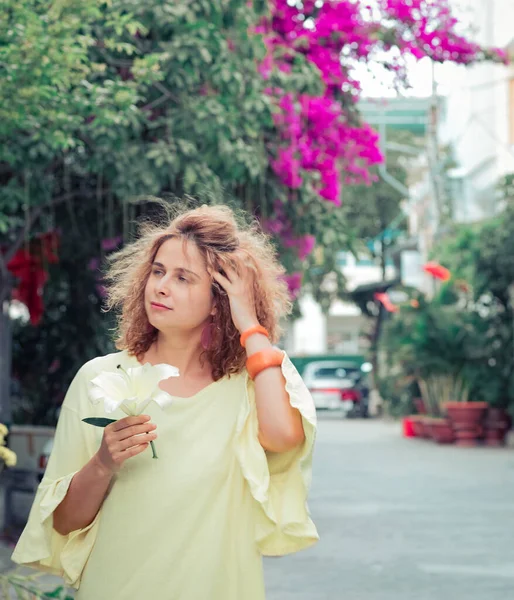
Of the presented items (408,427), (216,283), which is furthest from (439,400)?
(216,283)

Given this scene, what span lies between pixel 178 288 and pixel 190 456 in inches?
15.8

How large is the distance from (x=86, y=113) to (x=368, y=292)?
32.6 metres

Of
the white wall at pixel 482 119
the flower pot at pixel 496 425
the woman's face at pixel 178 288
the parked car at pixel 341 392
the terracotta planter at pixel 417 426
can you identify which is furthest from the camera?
the parked car at pixel 341 392

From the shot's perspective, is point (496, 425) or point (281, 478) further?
point (496, 425)

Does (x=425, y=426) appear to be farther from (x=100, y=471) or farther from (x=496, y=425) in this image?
(x=100, y=471)

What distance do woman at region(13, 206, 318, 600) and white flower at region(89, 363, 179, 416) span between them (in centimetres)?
4

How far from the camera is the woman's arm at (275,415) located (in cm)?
290

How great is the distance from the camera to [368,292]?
40.7 meters

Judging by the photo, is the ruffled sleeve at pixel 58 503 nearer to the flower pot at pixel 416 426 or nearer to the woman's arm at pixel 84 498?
the woman's arm at pixel 84 498

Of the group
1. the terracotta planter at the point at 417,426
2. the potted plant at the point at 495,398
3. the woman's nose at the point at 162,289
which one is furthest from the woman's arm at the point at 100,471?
the terracotta planter at the point at 417,426

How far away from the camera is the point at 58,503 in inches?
113

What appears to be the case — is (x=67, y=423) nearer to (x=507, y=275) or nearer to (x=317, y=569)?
(x=317, y=569)

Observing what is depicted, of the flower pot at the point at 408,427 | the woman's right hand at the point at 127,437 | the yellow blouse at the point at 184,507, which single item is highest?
the woman's right hand at the point at 127,437

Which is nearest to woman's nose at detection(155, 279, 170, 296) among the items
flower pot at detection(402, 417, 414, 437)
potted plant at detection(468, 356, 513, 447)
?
potted plant at detection(468, 356, 513, 447)
